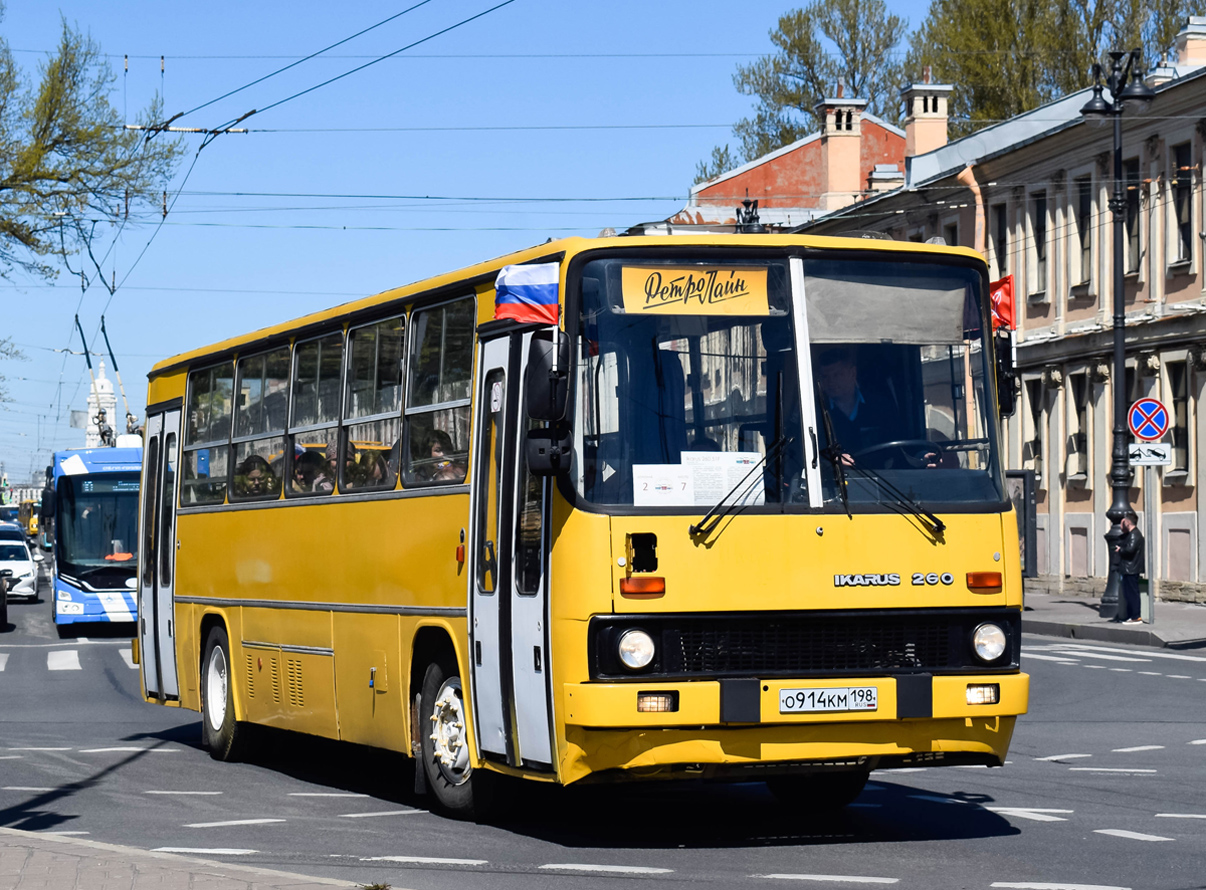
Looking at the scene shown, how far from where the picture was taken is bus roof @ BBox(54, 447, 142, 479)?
36750mm

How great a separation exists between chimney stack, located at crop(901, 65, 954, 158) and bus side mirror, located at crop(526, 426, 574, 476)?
1842 inches

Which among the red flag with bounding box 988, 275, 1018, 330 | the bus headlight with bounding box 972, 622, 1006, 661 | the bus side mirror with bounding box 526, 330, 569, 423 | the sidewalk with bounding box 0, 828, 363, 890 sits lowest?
the sidewalk with bounding box 0, 828, 363, 890

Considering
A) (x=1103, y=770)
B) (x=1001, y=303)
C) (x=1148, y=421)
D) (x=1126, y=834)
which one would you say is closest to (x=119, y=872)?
(x=1126, y=834)

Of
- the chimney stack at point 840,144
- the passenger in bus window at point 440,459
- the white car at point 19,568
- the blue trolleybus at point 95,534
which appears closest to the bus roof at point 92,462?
the blue trolleybus at point 95,534

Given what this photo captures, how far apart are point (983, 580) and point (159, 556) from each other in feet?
28.9

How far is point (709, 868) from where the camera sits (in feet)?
30.3

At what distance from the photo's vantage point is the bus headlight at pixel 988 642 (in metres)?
9.70

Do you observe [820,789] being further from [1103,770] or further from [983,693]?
[1103,770]

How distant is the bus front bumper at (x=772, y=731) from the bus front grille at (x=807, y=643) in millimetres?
83

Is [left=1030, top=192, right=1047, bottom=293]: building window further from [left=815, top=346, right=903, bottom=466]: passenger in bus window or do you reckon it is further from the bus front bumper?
the bus front bumper

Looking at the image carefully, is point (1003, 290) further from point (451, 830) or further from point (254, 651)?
point (254, 651)

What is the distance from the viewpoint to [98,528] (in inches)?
1442

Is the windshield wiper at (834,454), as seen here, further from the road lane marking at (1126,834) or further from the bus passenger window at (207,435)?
the bus passenger window at (207,435)

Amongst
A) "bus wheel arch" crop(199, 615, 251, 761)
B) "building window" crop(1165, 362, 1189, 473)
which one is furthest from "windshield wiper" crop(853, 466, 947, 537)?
"building window" crop(1165, 362, 1189, 473)
